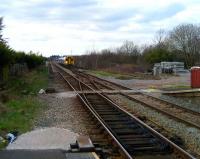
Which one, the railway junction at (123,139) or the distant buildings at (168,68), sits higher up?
the railway junction at (123,139)

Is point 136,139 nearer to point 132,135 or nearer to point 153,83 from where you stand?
point 132,135

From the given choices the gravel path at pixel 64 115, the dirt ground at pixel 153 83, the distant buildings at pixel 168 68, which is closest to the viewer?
the gravel path at pixel 64 115

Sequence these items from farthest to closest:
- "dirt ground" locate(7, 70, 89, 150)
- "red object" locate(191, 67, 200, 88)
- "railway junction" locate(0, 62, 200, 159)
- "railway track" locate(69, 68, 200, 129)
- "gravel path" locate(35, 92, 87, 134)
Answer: "red object" locate(191, 67, 200, 88), "railway track" locate(69, 68, 200, 129), "gravel path" locate(35, 92, 87, 134), "dirt ground" locate(7, 70, 89, 150), "railway junction" locate(0, 62, 200, 159)

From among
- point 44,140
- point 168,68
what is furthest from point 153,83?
point 44,140

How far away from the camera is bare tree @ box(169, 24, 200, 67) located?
88750 millimetres

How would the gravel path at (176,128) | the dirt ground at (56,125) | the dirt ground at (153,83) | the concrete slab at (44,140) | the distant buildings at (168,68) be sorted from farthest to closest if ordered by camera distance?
the distant buildings at (168,68) < the dirt ground at (153,83) < the gravel path at (176,128) < the dirt ground at (56,125) < the concrete slab at (44,140)

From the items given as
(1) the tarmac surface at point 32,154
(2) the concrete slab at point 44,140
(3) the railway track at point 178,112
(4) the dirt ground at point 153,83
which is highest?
(1) the tarmac surface at point 32,154

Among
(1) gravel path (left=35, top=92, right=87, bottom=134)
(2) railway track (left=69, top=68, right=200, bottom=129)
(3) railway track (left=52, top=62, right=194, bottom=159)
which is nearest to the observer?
(3) railway track (left=52, top=62, right=194, bottom=159)

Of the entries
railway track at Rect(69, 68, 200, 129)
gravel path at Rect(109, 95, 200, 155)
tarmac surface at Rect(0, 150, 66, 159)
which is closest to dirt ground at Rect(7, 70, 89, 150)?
tarmac surface at Rect(0, 150, 66, 159)

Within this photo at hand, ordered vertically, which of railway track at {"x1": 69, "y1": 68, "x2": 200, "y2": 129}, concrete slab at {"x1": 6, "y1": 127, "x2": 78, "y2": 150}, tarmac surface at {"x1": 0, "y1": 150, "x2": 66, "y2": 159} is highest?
tarmac surface at {"x1": 0, "y1": 150, "x2": 66, "y2": 159}

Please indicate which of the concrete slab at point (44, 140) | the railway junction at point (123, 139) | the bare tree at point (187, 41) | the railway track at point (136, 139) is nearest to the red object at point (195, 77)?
the railway junction at point (123, 139)

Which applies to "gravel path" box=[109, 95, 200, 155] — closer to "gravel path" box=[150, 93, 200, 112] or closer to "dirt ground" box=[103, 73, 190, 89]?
"gravel path" box=[150, 93, 200, 112]

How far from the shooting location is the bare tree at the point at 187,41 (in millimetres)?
88750

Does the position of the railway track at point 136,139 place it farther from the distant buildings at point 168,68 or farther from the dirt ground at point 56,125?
the distant buildings at point 168,68
